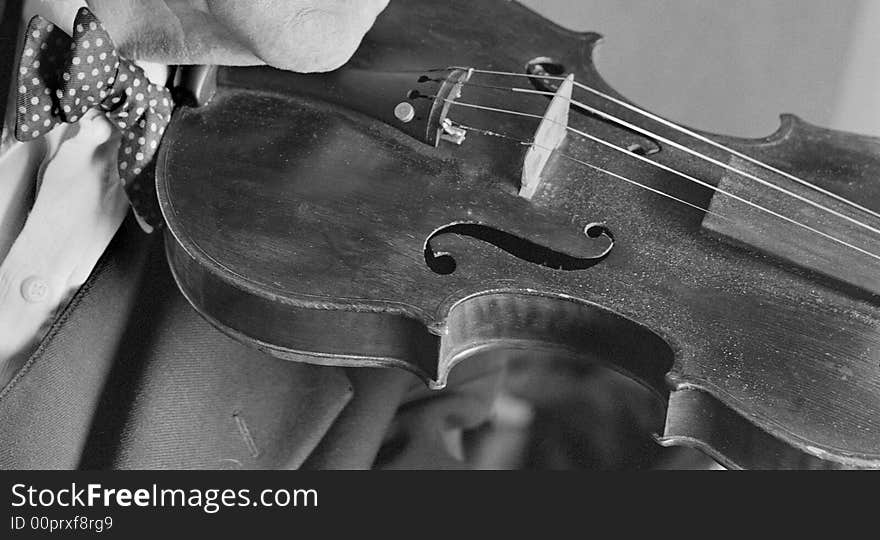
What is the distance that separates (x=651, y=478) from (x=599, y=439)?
5.1 inches

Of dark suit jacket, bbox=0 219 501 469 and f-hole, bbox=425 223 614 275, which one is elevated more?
Answer: f-hole, bbox=425 223 614 275

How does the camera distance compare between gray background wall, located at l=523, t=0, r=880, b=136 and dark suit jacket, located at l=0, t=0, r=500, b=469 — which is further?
gray background wall, located at l=523, t=0, r=880, b=136

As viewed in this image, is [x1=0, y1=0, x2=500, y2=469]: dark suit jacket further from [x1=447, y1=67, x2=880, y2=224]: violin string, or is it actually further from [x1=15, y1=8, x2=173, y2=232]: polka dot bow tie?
[x1=447, y1=67, x2=880, y2=224]: violin string

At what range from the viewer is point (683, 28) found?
1.48 metres

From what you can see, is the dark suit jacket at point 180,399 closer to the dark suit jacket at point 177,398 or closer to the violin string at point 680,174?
the dark suit jacket at point 177,398

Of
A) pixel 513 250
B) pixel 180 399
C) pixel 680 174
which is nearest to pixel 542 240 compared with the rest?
pixel 513 250

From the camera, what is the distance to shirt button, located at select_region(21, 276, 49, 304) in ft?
A: 2.78

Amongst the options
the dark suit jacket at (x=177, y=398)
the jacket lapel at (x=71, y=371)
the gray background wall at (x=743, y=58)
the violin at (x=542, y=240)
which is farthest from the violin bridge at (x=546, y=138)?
the gray background wall at (x=743, y=58)

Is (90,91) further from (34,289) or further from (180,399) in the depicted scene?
(180,399)

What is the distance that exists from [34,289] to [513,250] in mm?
401

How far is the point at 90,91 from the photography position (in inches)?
31.3

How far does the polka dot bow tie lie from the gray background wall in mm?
770

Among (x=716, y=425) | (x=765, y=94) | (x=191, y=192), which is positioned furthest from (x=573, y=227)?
(x=765, y=94)

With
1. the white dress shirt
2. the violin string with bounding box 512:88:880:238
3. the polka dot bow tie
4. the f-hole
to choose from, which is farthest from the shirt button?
the violin string with bounding box 512:88:880:238
